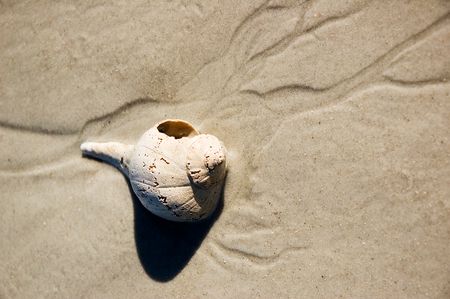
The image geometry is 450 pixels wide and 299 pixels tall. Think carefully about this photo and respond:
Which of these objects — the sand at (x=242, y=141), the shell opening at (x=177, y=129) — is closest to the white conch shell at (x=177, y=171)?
the shell opening at (x=177, y=129)

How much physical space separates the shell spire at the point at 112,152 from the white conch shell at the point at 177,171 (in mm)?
65

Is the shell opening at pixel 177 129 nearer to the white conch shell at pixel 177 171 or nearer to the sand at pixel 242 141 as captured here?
the white conch shell at pixel 177 171

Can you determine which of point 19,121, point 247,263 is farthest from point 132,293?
point 19,121

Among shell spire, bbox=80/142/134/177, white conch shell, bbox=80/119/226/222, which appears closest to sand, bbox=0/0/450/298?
shell spire, bbox=80/142/134/177

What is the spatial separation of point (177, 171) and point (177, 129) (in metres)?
0.31

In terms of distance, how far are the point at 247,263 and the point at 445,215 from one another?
119 cm

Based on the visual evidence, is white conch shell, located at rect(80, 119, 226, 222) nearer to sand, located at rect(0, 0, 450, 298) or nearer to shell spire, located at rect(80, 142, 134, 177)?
shell spire, located at rect(80, 142, 134, 177)

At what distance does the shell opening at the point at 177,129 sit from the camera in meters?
2.55

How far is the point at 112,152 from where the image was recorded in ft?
8.89

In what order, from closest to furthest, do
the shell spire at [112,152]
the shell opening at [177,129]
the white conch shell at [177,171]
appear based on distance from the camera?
the white conch shell at [177,171]
the shell opening at [177,129]
the shell spire at [112,152]

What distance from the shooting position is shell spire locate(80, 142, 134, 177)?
265cm

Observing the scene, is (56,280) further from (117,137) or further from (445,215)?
(445,215)

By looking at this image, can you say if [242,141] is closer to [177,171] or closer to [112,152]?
[177,171]

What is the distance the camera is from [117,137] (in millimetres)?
2816
